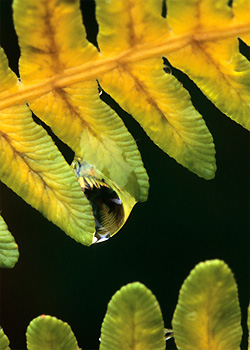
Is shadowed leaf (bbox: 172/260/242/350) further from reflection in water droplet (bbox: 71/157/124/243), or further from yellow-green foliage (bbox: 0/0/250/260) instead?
reflection in water droplet (bbox: 71/157/124/243)

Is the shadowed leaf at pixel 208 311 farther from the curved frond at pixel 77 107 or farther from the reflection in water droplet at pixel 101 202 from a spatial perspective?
the reflection in water droplet at pixel 101 202

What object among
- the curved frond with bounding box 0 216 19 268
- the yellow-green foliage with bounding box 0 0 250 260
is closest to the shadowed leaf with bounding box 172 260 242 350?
the yellow-green foliage with bounding box 0 0 250 260

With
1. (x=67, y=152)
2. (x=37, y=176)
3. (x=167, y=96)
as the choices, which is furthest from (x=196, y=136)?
(x=67, y=152)

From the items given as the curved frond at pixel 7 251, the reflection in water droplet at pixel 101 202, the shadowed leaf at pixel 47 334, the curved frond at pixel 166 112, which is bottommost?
the shadowed leaf at pixel 47 334

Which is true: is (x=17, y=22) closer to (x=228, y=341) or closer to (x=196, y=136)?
(x=196, y=136)

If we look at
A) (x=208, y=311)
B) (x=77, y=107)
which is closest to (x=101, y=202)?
(x=77, y=107)

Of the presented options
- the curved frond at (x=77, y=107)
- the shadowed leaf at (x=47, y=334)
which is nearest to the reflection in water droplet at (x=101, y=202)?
the curved frond at (x=77, y=107)

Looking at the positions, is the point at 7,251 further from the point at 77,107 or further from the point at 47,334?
the point at 77,107

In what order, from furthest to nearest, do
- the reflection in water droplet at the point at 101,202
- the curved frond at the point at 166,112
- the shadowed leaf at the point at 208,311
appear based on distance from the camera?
the reflection in water droplet at the point at 101,202 → the curved frond at the point at 166,112 → the shadowed leaf at the point at 208,311
